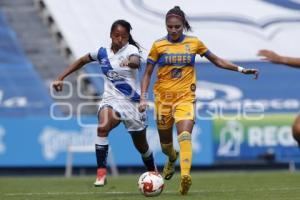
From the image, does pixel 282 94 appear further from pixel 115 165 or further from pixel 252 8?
pixel 115 165

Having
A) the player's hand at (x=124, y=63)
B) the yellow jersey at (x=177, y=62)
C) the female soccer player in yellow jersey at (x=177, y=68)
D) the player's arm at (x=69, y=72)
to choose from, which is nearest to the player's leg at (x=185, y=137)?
the female soccer player in yellow jersey at (x=177, y=68)

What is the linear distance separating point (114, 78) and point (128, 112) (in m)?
0.48

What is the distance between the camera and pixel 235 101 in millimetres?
24641

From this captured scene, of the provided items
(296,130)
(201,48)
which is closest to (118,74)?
(201,48)

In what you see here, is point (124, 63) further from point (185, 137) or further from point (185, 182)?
point (185, 182)

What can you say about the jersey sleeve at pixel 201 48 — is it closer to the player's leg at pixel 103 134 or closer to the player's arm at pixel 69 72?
the player's leg at pixel 103 134

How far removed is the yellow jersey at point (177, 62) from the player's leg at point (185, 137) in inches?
7.6

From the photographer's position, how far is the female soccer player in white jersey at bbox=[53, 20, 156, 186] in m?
11.0

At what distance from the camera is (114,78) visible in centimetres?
1117

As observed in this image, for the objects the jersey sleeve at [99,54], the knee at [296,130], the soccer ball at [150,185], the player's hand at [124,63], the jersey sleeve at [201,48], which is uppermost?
the jersey sleeve at [201,48]

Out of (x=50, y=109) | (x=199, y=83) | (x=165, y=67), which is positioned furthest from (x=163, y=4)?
(x=165, y=67)

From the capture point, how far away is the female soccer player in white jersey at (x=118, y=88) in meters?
11.0

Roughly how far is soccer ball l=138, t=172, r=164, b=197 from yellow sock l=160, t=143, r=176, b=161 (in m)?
1.63

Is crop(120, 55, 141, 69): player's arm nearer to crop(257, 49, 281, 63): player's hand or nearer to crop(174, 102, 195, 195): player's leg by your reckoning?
crop(174, 102, 195, 195): player's leg
